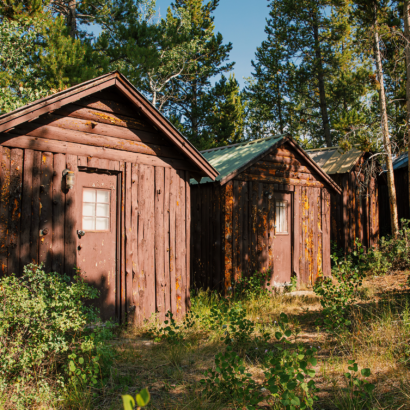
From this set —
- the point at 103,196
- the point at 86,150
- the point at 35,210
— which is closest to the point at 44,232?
the point at 35,210

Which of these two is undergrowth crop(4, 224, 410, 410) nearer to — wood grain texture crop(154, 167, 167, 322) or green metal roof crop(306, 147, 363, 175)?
wood grain texture crop(154, 167, 167, 322)

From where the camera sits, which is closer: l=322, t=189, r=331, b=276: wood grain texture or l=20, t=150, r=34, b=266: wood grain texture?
l=20, t=150, r=34, b=266: wood grain texture

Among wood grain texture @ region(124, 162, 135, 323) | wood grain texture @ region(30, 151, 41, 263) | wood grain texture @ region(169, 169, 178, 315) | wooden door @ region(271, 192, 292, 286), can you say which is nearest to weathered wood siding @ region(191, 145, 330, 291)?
wooden door @ region(271, 192, 292, 286)

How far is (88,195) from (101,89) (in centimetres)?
187

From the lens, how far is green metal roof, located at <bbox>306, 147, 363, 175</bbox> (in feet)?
47.0

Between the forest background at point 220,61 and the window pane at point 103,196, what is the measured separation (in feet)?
20.8

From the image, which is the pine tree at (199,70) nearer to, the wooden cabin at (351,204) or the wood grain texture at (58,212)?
the wooden cabin at (351,204)

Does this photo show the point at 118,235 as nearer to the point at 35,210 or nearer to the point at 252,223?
the point at 35,210

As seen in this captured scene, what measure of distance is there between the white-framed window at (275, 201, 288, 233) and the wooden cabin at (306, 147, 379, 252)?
4.28 metres

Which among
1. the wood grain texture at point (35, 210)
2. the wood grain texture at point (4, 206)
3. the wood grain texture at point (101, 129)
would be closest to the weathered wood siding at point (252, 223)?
the wood grain texture at point (101, 129)

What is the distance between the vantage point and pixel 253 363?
16.7ft

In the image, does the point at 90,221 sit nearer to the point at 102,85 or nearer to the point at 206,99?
the point at 102,85

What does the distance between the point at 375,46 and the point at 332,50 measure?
11406mm

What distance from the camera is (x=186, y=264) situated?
304 inches
